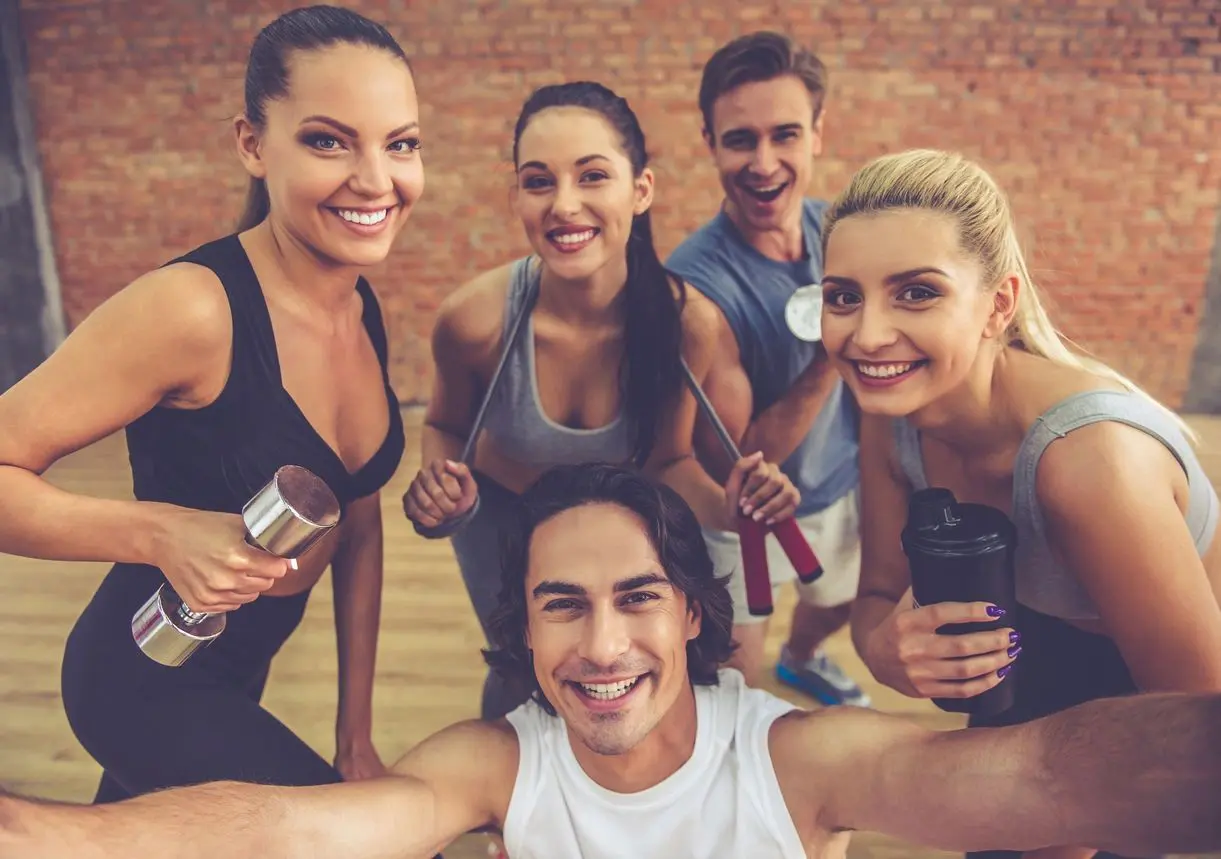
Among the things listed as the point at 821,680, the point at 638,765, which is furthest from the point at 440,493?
the point at 821,680

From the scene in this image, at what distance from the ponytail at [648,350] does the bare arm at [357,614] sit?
0.45 meters

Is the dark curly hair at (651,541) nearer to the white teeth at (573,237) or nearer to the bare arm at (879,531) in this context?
the bare arm at (879,531)

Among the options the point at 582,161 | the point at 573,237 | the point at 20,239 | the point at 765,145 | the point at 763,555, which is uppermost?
the point at 20,239

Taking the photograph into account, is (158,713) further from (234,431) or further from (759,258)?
(759,258)

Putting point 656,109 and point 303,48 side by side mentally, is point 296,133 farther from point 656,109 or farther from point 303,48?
point 656,109

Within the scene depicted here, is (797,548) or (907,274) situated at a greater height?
(907,274)

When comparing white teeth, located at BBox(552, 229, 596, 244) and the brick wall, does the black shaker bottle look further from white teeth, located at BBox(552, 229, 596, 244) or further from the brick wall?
the brick wall

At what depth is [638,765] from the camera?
1188 millimetres

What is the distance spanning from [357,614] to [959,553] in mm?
994

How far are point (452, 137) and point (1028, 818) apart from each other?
3.85 meters

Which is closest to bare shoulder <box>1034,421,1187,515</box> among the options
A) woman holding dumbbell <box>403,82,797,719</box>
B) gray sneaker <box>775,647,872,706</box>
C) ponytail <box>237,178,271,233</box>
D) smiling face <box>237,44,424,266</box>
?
woman holding dumbbell <box>403,82,797,719</box>

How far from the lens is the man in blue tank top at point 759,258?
177 centimetres

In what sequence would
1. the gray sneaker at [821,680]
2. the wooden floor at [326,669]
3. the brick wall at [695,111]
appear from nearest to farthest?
1. the wooden floor at [326,669]
2. the gray sneaker at [821,680]
3. the brick wall at [695,111]

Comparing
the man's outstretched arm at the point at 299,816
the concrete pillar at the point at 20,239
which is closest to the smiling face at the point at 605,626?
the man's outstretched arm at the point at 299,816
